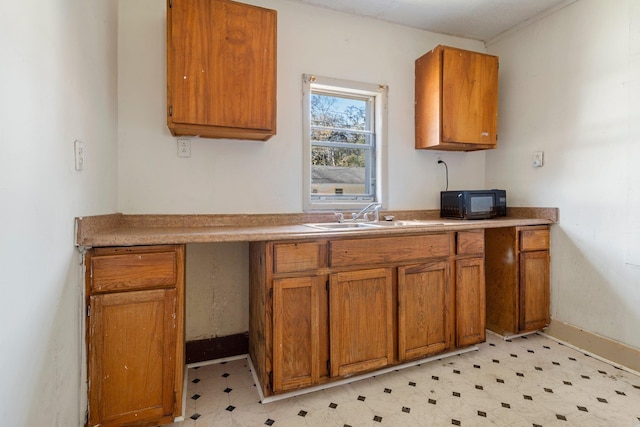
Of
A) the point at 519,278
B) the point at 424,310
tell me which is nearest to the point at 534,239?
the point at 519,278

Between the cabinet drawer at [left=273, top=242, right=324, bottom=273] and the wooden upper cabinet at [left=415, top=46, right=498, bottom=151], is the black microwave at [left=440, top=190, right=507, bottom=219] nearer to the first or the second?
the wooden upper cabinet at [left=415, top=46, right=498, bottom=151]

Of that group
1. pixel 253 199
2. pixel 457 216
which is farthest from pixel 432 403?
pixel 253 199

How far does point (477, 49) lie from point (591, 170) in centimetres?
158

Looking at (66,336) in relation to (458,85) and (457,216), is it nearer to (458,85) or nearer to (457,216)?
(457,216)

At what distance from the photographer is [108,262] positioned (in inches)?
56.8

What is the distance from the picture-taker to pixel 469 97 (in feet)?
8.69

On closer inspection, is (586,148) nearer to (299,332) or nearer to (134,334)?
(299,332)

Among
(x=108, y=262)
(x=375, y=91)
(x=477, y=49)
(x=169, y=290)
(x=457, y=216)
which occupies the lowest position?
(x=169, y=290)

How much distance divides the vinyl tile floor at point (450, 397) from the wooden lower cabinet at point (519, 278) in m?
0.34

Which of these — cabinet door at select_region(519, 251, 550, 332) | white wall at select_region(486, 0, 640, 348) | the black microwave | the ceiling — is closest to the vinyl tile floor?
cabinet door at select_region(519, 251, 550, 332)

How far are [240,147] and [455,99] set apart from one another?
176 centimetres

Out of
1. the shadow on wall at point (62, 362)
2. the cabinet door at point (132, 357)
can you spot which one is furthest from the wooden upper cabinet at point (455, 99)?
the shadow on wall at point (62, 362)

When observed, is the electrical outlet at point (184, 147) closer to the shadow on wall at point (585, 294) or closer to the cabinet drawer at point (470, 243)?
the cabinet drawer at point (470, 243)

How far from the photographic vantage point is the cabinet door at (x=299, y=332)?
1.73m
